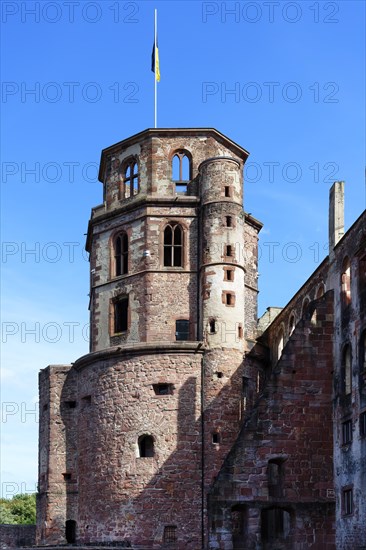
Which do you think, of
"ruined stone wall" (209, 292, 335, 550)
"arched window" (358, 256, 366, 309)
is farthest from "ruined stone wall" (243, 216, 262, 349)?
"arched window" (358, 256, 366, 309)

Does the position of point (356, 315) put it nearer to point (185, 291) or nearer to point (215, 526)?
point (215, 526)

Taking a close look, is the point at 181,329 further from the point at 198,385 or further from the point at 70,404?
the point at 70,404

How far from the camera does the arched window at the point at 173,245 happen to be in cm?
5228

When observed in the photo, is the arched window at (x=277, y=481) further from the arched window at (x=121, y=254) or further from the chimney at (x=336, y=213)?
the arched window at (x=121, y=254)

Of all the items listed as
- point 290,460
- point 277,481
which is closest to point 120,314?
point 277,481

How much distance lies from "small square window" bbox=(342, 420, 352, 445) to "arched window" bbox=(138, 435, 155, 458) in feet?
34.4

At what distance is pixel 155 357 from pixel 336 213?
11.1 metres

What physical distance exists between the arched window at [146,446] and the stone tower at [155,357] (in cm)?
6

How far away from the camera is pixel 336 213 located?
1743 inches

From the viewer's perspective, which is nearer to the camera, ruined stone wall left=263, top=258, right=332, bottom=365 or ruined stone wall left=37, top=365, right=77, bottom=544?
ruined stone wall left=263, top=258, right=332, bottom=365

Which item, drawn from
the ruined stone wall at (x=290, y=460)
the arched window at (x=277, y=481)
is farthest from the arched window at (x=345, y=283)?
the arched window at (x=277, y=481)

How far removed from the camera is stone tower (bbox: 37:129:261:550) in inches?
1890

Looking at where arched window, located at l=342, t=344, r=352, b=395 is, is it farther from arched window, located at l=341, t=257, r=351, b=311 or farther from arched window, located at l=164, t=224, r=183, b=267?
arched window, located at l=164, t=224, r=183, b=267

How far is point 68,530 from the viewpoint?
54.5 m
